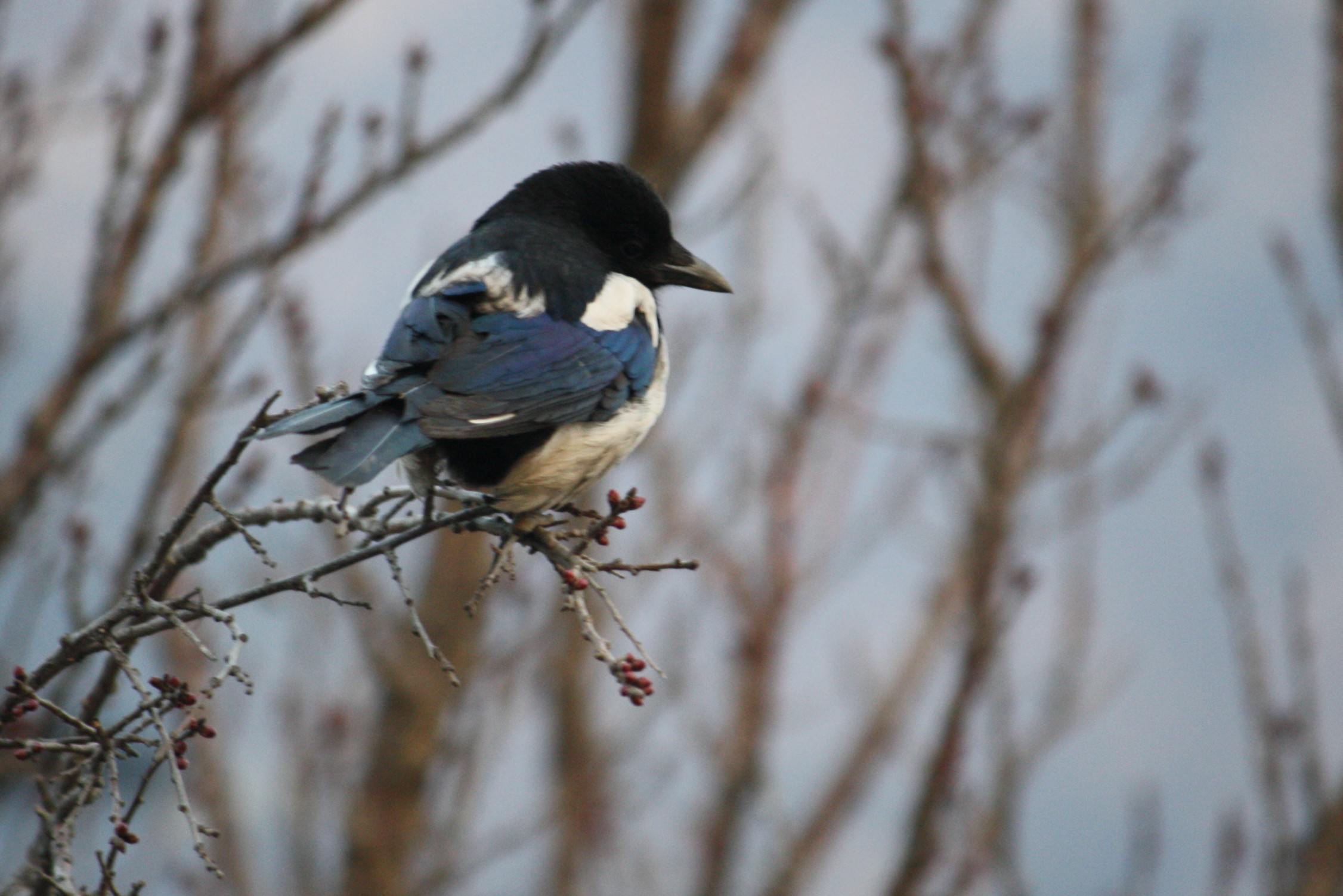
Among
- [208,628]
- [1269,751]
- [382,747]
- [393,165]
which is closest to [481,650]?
[382,747]

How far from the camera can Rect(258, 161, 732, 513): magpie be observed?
8.19ft

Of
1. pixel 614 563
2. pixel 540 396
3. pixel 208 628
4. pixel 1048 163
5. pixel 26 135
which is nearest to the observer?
pixel 614 563

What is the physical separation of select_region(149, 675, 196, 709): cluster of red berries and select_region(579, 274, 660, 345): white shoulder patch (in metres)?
1.42

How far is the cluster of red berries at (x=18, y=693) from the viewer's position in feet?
6.24

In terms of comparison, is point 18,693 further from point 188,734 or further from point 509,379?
point 509,379

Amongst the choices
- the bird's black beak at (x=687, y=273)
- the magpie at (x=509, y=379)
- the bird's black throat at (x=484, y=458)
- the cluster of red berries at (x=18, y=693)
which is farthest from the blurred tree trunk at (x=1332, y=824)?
the cluster of red berries at (x=18, y=693)

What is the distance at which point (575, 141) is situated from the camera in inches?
214

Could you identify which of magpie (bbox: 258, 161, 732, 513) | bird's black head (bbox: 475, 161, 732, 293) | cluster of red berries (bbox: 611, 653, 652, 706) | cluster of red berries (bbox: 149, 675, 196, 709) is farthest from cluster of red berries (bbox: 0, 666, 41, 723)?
bird's black head (bbox: 475, 161, 732, 293)

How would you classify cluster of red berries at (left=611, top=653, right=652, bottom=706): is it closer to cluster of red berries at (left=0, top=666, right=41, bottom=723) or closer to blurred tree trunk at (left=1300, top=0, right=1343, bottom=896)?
cluster of red berries at (left=0, top=666, right=41, bottom=723)

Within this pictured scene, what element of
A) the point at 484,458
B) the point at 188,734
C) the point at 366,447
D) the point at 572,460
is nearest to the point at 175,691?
the point at 188,734

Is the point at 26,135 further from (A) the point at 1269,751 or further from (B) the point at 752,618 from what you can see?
(A) the point at 1269,751

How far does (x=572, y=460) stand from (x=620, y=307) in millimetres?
486

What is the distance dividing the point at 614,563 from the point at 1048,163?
15.3ft

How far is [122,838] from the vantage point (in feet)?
6.17
